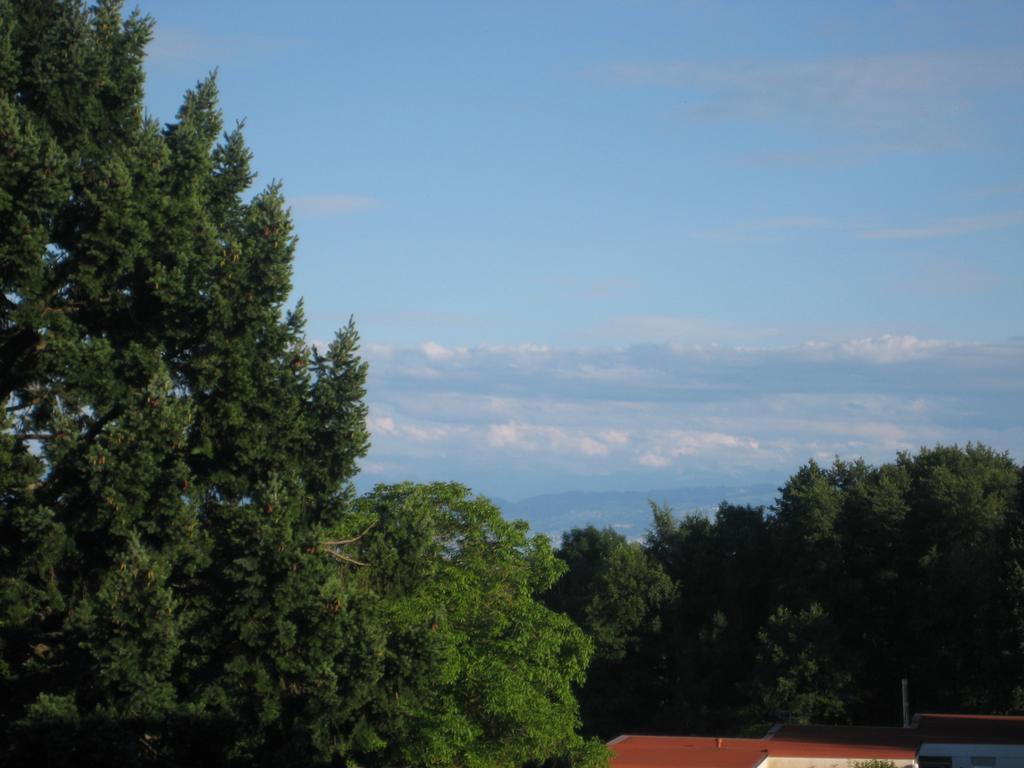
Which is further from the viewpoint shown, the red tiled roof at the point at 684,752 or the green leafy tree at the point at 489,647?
the red tiled roof at the point at 684,752

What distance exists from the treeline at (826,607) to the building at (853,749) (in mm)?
3695

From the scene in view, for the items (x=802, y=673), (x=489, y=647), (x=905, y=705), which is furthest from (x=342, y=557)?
(x=905, y=705)

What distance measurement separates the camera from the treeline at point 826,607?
4669 cm

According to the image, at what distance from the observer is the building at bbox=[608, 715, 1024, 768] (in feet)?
112

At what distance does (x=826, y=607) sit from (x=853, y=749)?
14.0m

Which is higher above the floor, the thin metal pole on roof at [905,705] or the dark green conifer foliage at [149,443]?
the dark green conifer foliage at [149,443]

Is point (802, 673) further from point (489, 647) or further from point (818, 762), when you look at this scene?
point (489, 647)

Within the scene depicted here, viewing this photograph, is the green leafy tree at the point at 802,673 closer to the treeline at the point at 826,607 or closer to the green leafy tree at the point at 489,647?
the treeline at the point at 826,607

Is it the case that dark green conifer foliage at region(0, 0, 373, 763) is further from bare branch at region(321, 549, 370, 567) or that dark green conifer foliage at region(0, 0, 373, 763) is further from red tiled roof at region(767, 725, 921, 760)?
red tiled roof at region(767, 725, 921, 760)

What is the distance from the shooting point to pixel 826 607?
1976 inches

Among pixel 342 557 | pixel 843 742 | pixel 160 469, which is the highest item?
pixel 160 469

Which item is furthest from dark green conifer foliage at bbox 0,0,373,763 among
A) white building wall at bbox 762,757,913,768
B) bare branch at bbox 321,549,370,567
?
white building wall at bbox 762,757,913,768

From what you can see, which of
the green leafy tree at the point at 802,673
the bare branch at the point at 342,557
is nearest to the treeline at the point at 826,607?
the green leafy tree at the point at 802,673

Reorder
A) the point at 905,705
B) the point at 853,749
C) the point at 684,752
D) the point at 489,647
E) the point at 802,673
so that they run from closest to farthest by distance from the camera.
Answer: the point at 489,647, the point at 684,752, the point at 853,749, the point at 905,705, the point at 802,673
